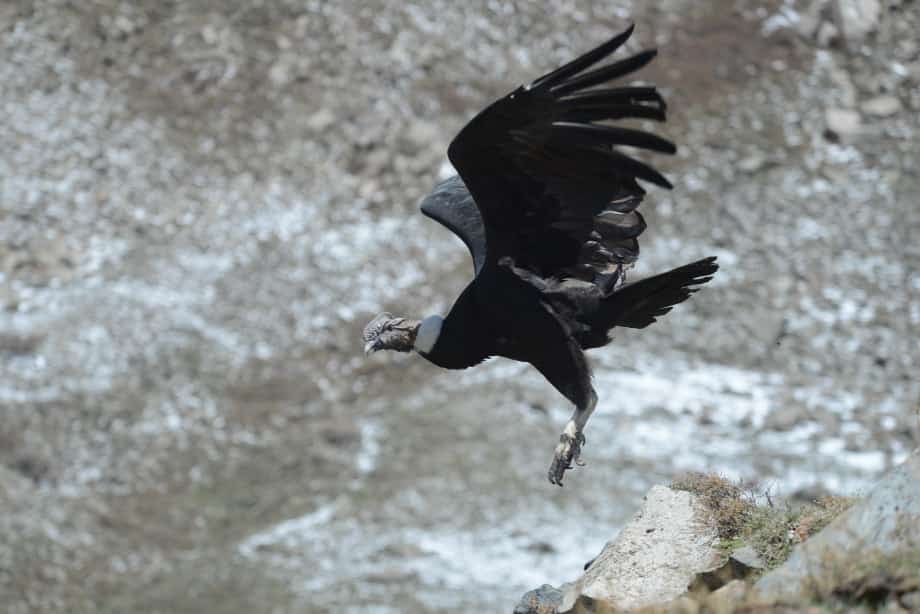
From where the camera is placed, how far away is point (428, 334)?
841 centimetres

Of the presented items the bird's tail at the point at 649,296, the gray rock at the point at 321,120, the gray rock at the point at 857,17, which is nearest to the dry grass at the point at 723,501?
the bird's tail at the point at 649,296

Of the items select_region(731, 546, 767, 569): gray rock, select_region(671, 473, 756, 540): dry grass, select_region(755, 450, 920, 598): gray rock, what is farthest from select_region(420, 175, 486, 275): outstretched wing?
select_region(755, 450, 920, 598): gray rock

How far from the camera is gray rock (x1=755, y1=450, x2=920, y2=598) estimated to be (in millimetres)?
5512

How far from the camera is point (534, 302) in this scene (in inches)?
320

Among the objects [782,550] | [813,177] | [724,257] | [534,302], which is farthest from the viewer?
[813,177]

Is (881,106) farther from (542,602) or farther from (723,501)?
(542,602)

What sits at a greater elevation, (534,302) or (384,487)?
(534,302)

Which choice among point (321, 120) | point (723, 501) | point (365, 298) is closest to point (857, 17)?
point (321, 120)

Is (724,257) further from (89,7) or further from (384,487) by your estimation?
(89,7)

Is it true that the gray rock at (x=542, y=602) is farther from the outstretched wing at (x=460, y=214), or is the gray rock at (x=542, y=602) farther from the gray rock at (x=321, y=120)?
the gray rock at (x=321, y=120)

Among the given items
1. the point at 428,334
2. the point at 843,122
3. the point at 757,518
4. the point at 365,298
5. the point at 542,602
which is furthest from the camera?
the point at 843,122

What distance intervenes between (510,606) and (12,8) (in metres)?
14.1

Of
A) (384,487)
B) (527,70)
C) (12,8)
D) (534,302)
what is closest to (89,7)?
(12,8)

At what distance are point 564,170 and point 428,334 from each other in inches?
56.0
